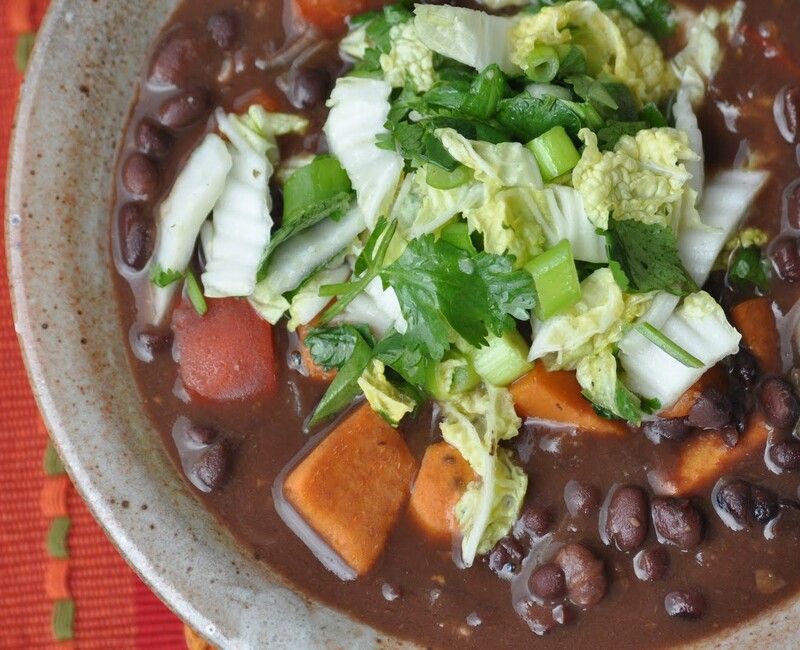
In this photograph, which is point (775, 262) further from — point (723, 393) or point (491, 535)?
point (491, 535)

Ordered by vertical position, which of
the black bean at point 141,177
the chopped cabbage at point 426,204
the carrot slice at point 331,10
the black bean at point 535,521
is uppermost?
the carrot slice at point 331,10

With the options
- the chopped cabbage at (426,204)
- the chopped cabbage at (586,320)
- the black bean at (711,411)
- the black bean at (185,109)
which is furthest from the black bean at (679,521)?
the black bean at (185,109)

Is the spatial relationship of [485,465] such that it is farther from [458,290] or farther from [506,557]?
[458,290]

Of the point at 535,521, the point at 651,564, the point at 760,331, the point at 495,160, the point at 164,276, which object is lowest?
the point at 651,564

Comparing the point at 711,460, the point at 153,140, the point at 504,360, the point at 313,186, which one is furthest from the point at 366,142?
the point at 711,460

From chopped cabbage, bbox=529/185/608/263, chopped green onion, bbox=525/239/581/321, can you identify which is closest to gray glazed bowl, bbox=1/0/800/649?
chopped green onion, bbox=525/239/581/321

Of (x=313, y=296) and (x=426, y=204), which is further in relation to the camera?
(x=313, y=296)

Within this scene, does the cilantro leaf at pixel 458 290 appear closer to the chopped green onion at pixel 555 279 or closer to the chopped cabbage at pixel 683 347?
the chopped green onion at pixel 555 279
